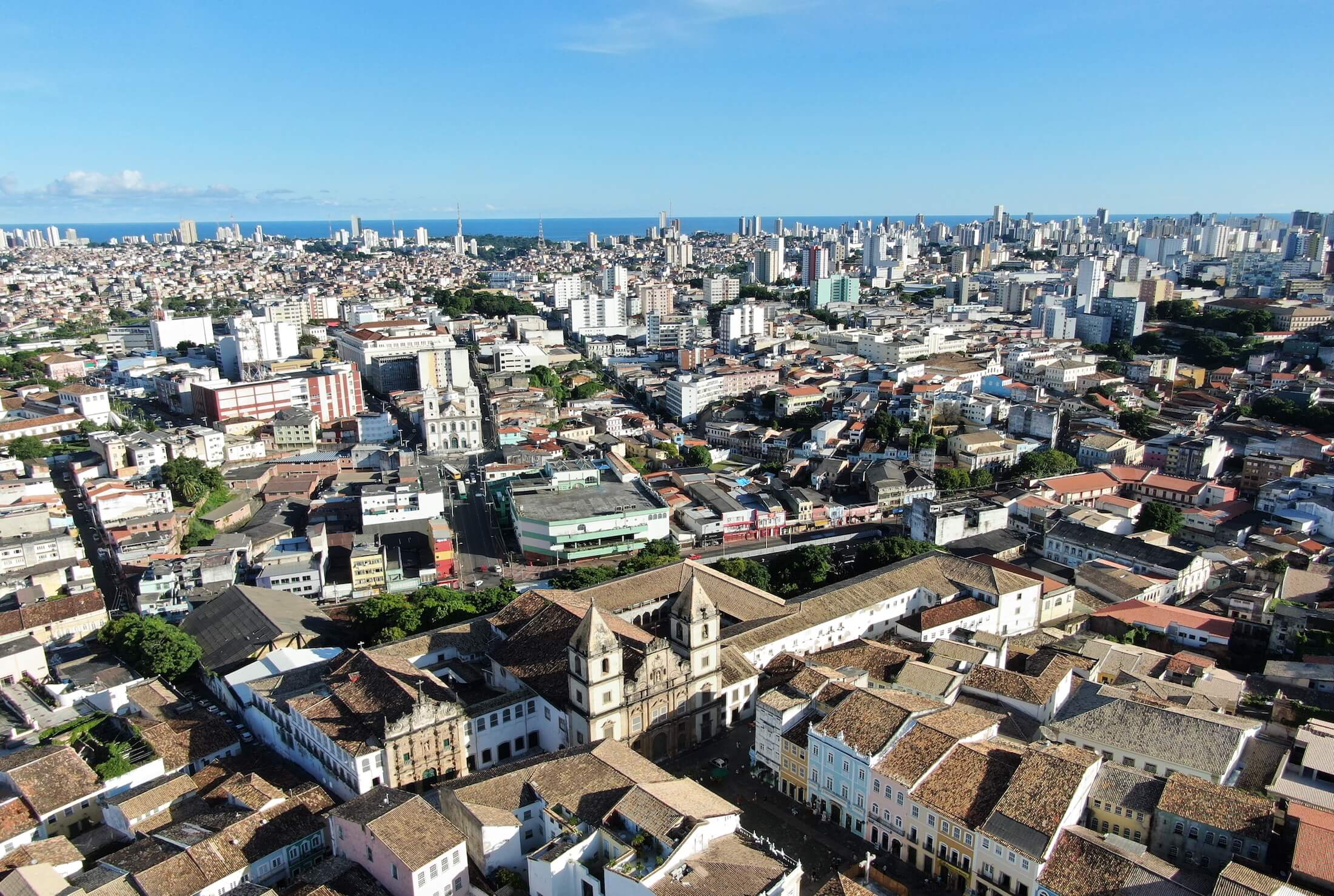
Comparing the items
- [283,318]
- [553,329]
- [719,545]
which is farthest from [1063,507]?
[283,318]

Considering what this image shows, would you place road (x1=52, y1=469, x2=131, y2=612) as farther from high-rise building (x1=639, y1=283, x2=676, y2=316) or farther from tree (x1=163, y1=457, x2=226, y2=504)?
high-rise building (x1=639, y1=283, x2=676, y2=316)

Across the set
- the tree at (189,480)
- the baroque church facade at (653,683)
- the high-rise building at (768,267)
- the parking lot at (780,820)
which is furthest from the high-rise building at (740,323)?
the parking lot at (780,820)

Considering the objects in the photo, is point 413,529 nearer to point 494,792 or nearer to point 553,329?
point 494,792

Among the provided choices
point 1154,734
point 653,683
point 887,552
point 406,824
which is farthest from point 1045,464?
point 406,824

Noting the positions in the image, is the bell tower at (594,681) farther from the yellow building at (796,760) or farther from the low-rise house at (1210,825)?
the low-rise house at (1210,825)

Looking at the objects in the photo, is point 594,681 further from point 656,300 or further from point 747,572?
point 656,300

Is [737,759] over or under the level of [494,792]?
under

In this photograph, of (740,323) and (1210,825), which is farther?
(740,323)
